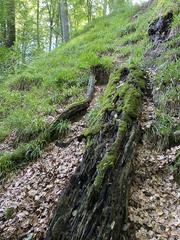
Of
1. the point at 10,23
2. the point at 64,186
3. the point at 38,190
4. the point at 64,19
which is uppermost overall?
the point at 64,19

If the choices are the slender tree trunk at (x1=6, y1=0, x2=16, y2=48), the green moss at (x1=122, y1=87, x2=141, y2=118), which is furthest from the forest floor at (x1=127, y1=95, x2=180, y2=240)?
the slender tree trunk at (x1=6, y1=0, x2=16, y2=48)

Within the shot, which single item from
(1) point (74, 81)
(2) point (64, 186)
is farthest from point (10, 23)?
(2) point (64, 186)

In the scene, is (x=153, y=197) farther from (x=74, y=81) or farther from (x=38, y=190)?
(x=74, y=81)

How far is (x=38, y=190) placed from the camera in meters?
5.19

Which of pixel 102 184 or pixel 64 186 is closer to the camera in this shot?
pixel 102 184

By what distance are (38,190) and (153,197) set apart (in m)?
1.98

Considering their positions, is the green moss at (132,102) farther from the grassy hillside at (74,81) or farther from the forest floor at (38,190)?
the forest floor at (38,190)

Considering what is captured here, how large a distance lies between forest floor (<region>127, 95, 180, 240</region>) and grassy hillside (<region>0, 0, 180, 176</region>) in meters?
0.46

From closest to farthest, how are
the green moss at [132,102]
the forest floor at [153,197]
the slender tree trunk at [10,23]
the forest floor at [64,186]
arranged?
1. the forest floor at [153,197]
2. the forest floor at [64,186]
3. the green moss at [132,102]
4. the slender tree trunk at [10,23]

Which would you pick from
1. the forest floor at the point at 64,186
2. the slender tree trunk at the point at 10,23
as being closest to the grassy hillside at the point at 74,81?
the forest floor at the point at 64,186

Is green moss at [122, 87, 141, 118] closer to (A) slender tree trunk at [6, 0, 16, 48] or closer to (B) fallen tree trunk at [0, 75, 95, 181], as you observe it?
(B) fallen tree trunk at [0, 75, 95, 181]

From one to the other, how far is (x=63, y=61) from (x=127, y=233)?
342 inches

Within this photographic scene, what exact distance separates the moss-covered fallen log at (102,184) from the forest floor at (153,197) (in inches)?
10.8

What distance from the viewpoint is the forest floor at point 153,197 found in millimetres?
3875
